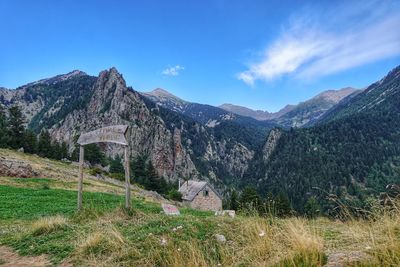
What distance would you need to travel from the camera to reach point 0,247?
1038 centimetres

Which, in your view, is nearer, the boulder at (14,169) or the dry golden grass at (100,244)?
the dry golden grass at (100,244)

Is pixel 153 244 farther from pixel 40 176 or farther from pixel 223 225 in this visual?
pixel 40 176

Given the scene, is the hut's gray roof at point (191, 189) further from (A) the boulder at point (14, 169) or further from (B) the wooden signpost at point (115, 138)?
(B) the wooden signpost at point (115, 138)

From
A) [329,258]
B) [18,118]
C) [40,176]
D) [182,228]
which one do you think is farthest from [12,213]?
[18,118]

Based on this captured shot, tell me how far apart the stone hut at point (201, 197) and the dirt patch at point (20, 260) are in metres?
64.0

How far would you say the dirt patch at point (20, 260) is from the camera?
27.5ft

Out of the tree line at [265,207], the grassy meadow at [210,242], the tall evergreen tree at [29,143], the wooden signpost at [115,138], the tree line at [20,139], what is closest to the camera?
the grassy meadow at [210,242]

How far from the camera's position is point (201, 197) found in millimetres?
75375

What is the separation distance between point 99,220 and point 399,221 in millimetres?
8469

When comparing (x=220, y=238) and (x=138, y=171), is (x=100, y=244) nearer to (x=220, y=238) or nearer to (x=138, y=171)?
(x=220, y=238)

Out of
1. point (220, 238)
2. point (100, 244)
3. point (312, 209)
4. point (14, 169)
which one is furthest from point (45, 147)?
point (220, 238)

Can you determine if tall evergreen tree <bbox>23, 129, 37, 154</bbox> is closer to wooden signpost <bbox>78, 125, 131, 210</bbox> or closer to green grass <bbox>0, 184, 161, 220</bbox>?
green grass <bbox>0, 184, 161, 220</bbox>

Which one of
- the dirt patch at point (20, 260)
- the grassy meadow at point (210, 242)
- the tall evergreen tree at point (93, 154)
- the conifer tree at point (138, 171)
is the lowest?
the conifer tree at point (138, 171)

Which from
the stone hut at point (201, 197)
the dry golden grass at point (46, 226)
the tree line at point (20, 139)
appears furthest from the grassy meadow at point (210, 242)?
the tree line at point (20, 139)
